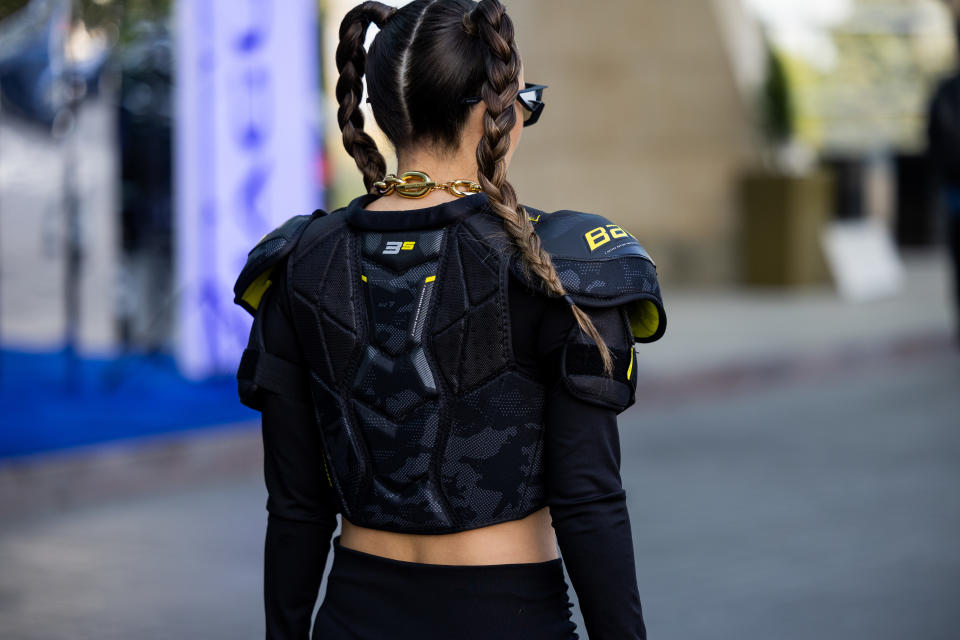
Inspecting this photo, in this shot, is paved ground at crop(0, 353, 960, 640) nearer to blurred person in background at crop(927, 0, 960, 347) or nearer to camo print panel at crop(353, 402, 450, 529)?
blurred person in background at crop(927, 0, 960, 347)

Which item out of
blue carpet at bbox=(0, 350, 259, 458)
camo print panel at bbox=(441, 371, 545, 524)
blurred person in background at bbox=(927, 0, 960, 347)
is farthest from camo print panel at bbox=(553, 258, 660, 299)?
blurred person in background at bbox=(927, 0, 960, 347)

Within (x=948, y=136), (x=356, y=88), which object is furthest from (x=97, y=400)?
(x=356, y=88)

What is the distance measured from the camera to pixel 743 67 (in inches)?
649

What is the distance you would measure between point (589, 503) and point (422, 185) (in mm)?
508

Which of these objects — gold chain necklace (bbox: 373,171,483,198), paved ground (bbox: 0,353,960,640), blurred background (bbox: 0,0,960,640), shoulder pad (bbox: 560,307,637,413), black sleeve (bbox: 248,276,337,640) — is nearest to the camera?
shoulder pad (bbox: 560,307,637,413)

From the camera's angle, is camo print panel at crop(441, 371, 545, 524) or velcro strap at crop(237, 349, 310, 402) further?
velcro strap at crop(237, 349, 310, 402)

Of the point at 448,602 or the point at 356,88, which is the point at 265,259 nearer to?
the point at 356,88

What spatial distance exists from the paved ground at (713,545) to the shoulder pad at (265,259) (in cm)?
263

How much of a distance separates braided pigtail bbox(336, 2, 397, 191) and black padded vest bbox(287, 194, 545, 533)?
18 cm

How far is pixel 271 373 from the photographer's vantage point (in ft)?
6.26

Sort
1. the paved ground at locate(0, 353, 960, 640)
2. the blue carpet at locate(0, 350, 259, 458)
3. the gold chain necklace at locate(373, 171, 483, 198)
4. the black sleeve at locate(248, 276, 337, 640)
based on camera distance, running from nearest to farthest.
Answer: the gold chain necklace at locate(373, 171, 483, 198) < the black sleeve at locate(248, 276, 337, 640) < the paved ground at locate(0, 353, 960, 640) < the blue carpet at locate(0, 350, 259, 458)

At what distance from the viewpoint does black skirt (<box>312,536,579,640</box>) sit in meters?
1.77

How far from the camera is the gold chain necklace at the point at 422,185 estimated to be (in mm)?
1812

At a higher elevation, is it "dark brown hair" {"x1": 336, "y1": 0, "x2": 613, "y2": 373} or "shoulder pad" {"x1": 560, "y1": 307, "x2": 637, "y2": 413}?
"dark brown hair" {"x1": 336, "y1": 0, "x2": 613, "y2": 373}
